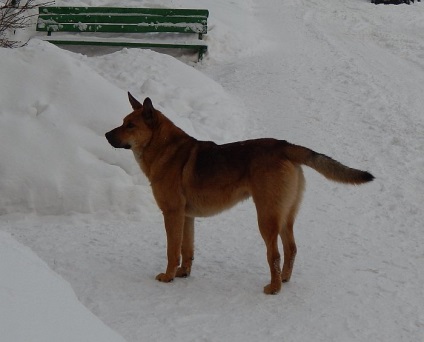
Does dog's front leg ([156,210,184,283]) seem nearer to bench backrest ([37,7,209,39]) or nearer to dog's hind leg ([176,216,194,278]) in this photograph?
dog's hind leg ([176,216,194,278])

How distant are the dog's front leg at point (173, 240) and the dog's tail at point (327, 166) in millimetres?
1145

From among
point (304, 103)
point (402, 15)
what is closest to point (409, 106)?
point (304, 103)

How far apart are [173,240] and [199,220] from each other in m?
1.54

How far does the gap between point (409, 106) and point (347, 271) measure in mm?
6416

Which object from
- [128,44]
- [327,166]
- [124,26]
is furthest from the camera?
[124,26]

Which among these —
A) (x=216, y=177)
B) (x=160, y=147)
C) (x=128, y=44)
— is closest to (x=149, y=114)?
(x=160, y=147)

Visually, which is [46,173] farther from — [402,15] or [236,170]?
[402,15]

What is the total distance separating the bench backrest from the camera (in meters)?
14.9

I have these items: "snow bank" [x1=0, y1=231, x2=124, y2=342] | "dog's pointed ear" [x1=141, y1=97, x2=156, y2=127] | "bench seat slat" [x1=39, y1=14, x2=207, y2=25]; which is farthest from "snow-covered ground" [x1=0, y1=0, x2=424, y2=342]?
"bench seat slat" [x1=39, y1=14, x2=207, y2=25]

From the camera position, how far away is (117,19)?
15195 mm

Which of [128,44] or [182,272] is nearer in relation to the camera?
[182,272]

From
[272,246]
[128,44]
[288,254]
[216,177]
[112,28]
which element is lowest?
[128,44]

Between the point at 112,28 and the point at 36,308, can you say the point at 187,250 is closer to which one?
the point at 36,308

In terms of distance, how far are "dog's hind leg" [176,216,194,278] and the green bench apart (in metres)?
9.84
